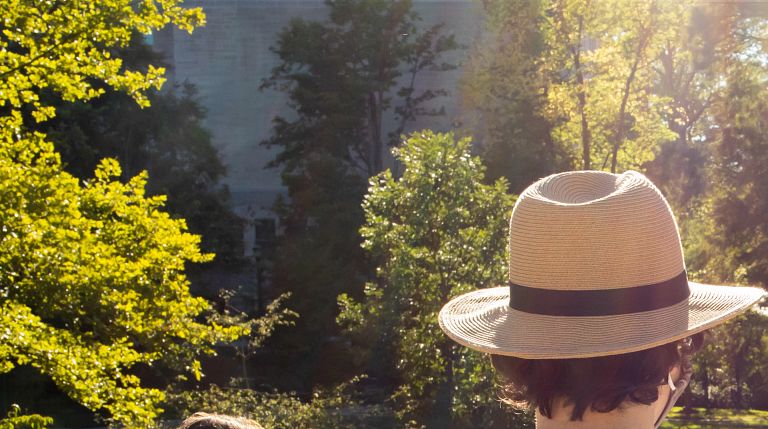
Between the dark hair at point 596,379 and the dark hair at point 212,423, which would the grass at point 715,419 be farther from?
the dark hair at point 596,379

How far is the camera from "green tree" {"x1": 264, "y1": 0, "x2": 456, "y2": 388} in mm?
30797

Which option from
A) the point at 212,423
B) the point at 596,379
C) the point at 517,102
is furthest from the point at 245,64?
the point at 596,379

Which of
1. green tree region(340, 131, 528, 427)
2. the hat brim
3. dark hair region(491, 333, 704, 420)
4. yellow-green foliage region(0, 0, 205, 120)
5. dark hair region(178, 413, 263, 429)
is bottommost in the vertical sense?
green tree region(340, 131, 528, 427)

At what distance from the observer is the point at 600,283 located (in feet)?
6.88

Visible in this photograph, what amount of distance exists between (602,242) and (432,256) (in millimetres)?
Result: 14866

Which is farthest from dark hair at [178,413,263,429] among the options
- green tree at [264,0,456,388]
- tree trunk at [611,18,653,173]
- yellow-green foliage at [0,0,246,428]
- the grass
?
green tree at [264,0,456,388]

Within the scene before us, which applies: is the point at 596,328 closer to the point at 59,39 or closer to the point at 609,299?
the point at 609,299

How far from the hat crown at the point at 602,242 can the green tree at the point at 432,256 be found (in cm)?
1388

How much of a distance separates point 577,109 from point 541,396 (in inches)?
Answer: 905

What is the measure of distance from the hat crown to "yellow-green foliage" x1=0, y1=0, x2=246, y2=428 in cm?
728

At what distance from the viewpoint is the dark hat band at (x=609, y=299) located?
2.08 metres

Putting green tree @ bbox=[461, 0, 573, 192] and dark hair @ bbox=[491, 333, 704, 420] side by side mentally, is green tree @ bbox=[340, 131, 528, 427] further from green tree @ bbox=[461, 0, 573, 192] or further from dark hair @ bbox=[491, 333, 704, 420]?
dark hair @ bbox=[491, 333, 704, 420]

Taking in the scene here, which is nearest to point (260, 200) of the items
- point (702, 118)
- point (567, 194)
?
point (702, 118)

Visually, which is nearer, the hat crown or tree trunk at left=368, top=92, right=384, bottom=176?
the hat crown
